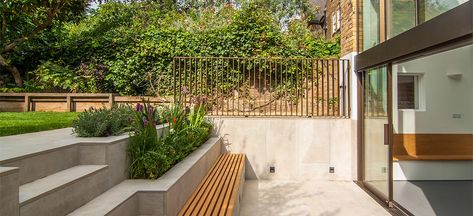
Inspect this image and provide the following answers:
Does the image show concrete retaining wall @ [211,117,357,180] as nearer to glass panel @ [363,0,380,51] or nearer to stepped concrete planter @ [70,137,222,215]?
glass panel @ [363,0,380,51]

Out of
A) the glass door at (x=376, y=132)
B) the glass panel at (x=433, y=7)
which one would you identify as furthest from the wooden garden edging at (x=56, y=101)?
the glass panel at (x=433, y=7)

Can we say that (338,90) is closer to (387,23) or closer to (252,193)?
(387,23)

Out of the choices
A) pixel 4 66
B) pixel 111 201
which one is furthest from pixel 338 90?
pixel 4 66

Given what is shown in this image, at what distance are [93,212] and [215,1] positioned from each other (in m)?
17.6

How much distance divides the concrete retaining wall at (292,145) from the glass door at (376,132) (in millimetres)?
606

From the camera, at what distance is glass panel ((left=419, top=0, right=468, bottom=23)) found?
3004mm

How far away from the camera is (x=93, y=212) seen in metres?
1.96

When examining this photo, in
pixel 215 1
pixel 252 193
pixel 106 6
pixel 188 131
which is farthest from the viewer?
pixel 215 1

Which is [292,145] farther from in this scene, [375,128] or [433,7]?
[433,7]

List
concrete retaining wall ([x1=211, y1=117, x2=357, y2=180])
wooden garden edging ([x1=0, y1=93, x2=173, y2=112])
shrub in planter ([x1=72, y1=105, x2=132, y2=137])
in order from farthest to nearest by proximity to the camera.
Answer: wooden garden edging ([x1=0, y1=93, x2=173, y2=112]) → concrete retaining wall ([x1=211, y1=117, x2=357, y2=180]) → shrub in planter ([x1=72, y1=105, x2=132, y2=137])

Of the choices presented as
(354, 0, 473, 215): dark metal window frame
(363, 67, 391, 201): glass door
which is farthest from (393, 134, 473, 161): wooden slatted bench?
(354, 0, 473, 215): dark metal window frame

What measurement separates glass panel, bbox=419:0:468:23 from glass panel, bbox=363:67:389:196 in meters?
1.26

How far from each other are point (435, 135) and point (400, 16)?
3.07 metres

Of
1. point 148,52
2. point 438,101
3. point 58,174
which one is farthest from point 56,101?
point 438,101
